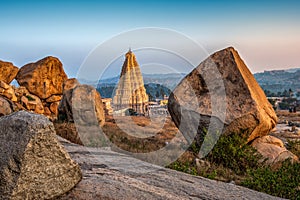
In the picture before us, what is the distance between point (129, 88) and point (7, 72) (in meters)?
17.0

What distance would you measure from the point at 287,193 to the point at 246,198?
2.03 m

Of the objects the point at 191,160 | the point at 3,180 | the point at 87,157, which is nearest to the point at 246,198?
the point at 87,157

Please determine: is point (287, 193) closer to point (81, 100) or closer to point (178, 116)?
point (178, 116)

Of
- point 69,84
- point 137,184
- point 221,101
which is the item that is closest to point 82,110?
point 69,84

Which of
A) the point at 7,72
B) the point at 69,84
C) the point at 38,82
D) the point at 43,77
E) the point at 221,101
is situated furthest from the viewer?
the point at 69,84

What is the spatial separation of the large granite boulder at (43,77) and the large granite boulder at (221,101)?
1233cm

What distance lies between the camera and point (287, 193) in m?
5.99

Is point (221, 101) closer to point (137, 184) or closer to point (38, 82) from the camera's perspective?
point (137, 184)

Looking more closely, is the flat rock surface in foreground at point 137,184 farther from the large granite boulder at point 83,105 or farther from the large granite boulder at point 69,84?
the large granite boulder at point 69,84

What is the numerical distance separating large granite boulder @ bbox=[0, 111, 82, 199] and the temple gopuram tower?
95.3 feet

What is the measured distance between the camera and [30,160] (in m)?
3.19

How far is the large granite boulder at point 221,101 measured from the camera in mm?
8805

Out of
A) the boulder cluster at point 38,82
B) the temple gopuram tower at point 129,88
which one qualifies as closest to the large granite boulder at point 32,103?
the boulder cluster at point 38,82

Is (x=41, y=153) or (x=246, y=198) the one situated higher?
(x=41, y=153)
